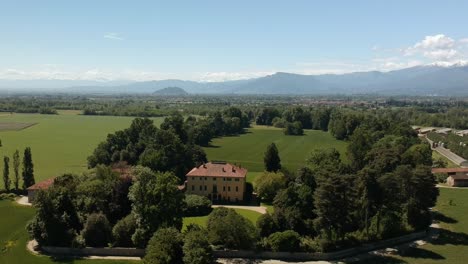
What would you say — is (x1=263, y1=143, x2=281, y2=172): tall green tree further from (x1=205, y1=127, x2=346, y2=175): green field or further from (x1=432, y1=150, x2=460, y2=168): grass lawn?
(x1=432, y1=150, x2=460, y2=168): grass lawn

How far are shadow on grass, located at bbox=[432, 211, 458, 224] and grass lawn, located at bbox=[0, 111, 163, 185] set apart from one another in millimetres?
54154

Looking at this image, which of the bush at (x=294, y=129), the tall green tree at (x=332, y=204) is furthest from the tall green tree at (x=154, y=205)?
the bush at (x=294, y=129)

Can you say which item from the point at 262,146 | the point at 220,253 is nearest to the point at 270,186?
the point at 220,253

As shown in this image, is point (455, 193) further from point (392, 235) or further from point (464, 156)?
point (464, 156)

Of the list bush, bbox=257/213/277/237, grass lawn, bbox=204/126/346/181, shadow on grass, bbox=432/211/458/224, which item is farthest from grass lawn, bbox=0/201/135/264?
shadow on grass, bbox=432/211/458/224

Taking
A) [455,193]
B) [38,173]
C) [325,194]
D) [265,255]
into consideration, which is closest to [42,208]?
[265,255]

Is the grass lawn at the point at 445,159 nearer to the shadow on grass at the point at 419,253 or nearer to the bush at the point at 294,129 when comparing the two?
the bush at the point at 294,129

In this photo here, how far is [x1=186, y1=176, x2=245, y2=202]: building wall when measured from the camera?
56438mm

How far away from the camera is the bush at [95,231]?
3919 cm

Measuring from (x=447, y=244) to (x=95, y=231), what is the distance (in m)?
34.3

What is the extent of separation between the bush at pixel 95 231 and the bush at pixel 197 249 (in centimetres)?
875

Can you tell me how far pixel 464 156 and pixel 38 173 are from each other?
3302 inches

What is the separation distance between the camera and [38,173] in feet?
224

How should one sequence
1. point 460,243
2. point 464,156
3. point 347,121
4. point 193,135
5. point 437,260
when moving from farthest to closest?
point 347,121
point 193,135
point 464,156
point 460,243
point 437,260
